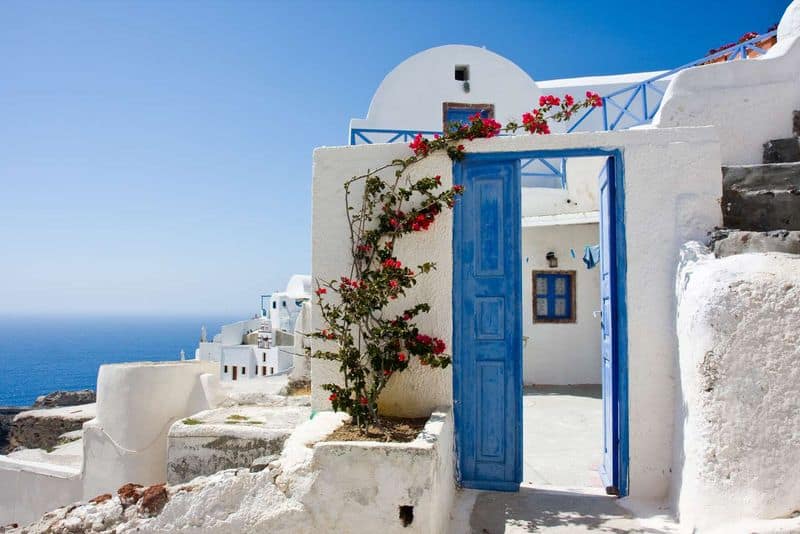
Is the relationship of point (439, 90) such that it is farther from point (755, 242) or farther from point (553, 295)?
point (755, 242)

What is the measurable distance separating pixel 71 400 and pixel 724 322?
16374 mm

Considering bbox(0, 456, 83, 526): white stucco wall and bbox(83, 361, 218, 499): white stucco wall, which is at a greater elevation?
bbox(83, 361, 218, 499): white stucco wall

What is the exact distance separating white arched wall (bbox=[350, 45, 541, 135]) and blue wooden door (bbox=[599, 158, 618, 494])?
26.0ft

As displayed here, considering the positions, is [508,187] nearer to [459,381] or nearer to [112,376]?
[459,381]

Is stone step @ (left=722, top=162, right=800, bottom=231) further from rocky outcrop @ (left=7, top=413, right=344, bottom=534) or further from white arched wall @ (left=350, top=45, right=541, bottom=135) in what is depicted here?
white arched wall @ (left=350, top=45, right=541, bottom=135)

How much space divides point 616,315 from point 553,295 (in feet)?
19.4

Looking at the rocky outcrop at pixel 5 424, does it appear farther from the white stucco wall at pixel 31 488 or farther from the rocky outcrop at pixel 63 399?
the white stucco wall at pixel 31 488

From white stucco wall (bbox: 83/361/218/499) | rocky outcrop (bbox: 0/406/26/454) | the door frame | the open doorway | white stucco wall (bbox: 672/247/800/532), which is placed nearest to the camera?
white stucco wall (bbox: 672/247/800/532)

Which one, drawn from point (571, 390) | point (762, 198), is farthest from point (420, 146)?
point (571, 390)

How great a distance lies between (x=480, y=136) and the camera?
4707mm

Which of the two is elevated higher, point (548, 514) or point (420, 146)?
point (420, 146)

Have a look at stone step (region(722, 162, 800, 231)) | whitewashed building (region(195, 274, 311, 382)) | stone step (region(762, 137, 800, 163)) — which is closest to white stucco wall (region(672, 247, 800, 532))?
stone step (region(722, 162, 800, 231))

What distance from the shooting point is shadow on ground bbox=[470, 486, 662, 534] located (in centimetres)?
390

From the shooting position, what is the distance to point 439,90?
1245 cm
